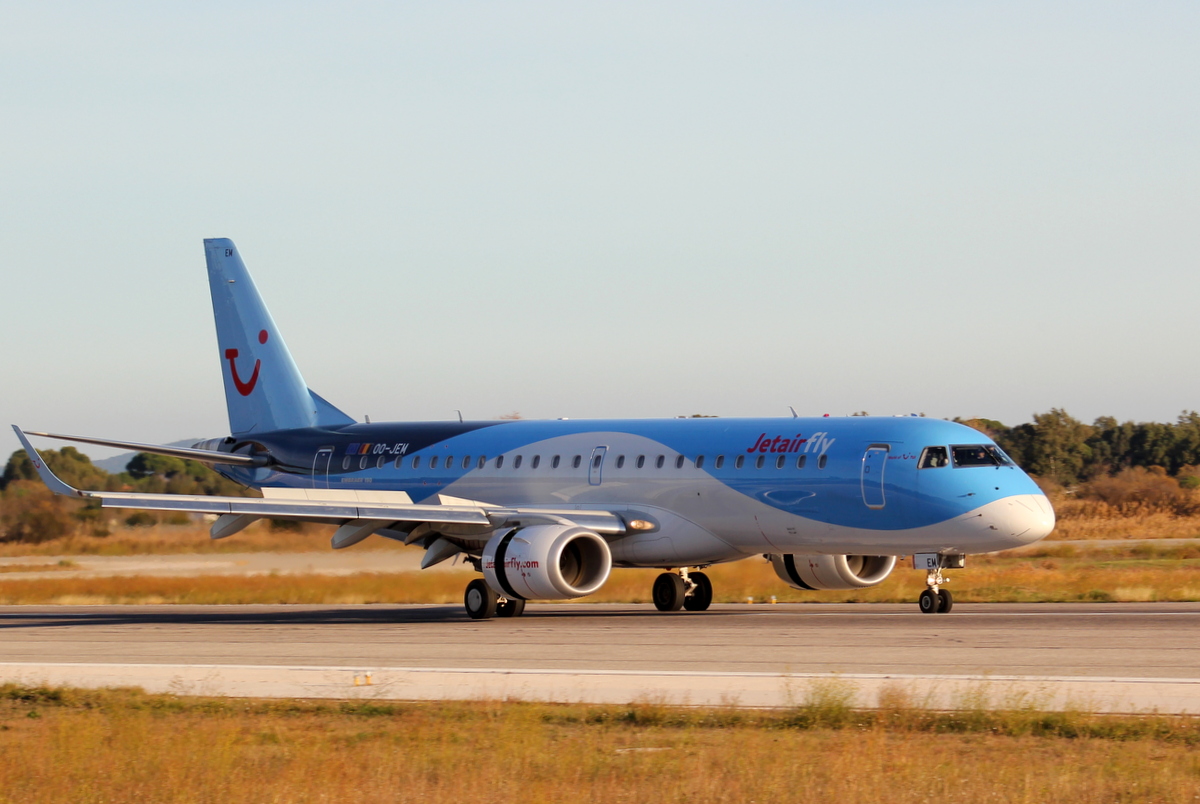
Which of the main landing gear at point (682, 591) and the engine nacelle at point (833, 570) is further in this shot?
the main landing gear at point (682, 591)

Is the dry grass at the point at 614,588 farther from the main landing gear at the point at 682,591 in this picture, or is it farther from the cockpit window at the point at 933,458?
the cockpit window at the point at 933,458

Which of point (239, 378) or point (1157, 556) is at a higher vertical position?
point (239, 378)

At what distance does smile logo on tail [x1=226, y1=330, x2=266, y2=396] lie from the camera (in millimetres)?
38031

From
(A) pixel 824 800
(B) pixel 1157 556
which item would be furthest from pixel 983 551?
(B) pixel 1157 556

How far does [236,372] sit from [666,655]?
21.8m

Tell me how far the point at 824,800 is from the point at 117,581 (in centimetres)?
3253

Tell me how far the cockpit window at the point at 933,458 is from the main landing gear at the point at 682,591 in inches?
245

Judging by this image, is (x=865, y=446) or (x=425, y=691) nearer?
(x=425, y=691)

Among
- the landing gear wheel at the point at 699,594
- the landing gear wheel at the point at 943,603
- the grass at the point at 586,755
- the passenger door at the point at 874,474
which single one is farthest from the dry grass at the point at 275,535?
the grass at the point at 586,755

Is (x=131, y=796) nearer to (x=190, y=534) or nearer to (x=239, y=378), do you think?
(x=239, y=378)

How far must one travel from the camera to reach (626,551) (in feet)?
96.5

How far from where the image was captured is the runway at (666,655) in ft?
50.9

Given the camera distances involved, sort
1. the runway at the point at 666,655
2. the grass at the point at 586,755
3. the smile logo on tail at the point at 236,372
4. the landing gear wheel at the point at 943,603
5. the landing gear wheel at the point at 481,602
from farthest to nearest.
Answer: the smile logo on tail at the point at 236,372 < the landing gear wheel at the point at 481,602 < the landing gear wheel at the point at 943,603 < the runway at the point at 666,655 < the grass at the point at 586,755

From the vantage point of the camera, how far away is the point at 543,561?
2700 centimetres
